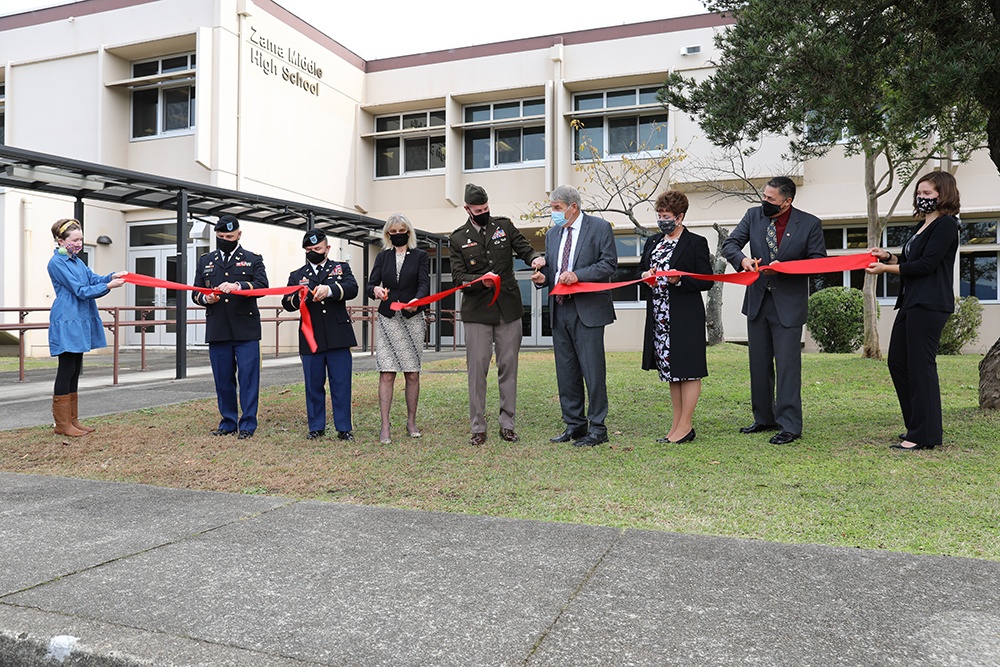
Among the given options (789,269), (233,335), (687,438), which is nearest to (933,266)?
(789,269)

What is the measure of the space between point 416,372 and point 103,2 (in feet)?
61.0

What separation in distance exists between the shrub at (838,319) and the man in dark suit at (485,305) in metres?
12.7

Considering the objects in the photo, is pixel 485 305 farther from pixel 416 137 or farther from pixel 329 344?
pixel 416 137

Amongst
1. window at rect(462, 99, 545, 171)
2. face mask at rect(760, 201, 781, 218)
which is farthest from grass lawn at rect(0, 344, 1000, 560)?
window at rect(462, 99, 545, 171)

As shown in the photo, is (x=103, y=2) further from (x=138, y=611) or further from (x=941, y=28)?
(x=138, y=611)

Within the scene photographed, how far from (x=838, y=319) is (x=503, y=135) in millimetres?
10727

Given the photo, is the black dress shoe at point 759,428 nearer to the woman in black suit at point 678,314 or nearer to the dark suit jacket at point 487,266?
the woman in black suit at point 678,314

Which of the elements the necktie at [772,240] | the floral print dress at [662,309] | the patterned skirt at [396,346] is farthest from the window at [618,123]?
the patterned skirt at [396,346]

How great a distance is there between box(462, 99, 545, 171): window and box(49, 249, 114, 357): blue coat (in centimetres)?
1687

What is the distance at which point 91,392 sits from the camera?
9.65m

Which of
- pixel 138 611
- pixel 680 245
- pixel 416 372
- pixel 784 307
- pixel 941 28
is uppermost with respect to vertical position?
pixel 941 28

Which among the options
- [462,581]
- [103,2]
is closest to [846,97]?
[462,581]

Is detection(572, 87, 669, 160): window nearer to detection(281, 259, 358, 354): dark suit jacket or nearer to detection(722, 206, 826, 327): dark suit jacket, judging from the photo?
detection(722, 206, 826, 327): dark suit jacket

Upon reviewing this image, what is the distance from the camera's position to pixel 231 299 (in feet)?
21.0
